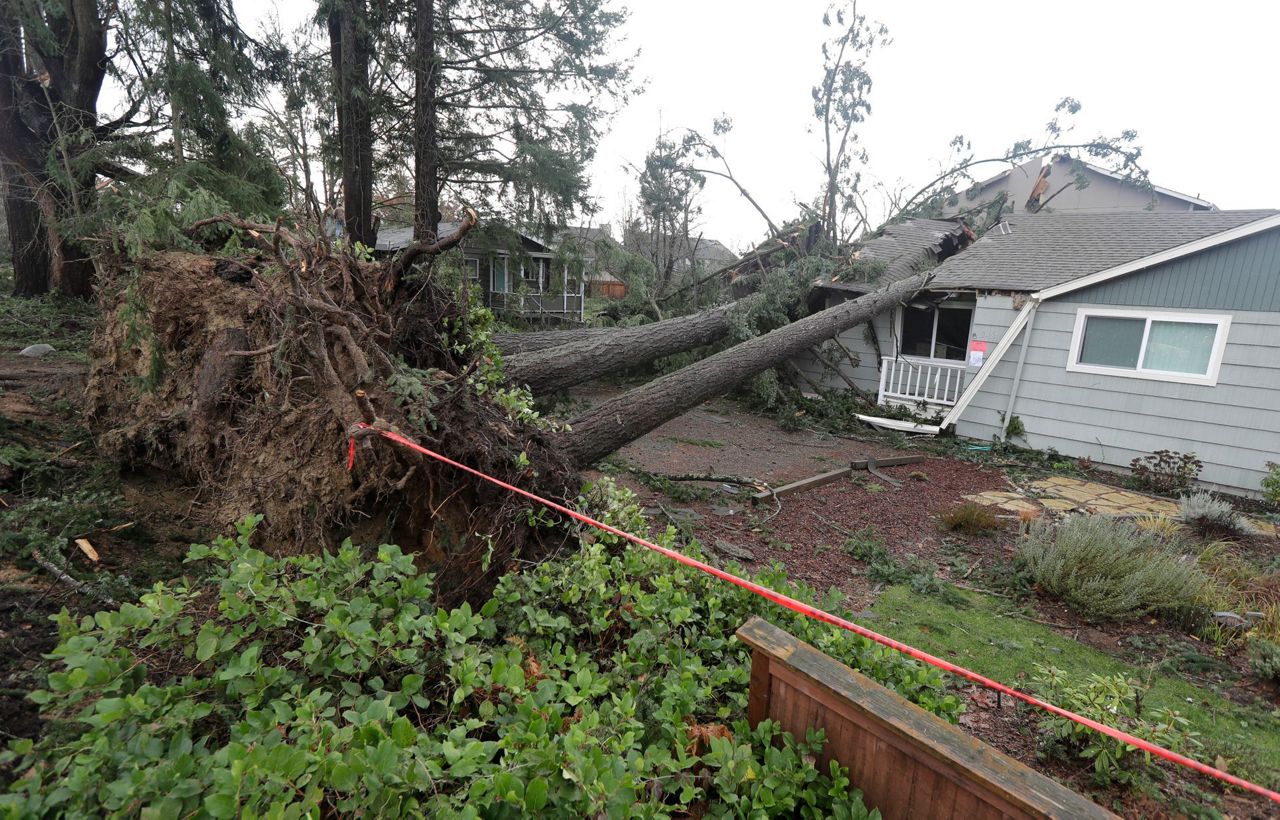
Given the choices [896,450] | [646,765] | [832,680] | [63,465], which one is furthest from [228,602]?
[896,450]

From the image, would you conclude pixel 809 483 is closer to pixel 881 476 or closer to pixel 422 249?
pixel 881 476

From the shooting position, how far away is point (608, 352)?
6.26 metres

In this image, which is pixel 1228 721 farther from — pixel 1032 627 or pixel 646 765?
pixel 646 765

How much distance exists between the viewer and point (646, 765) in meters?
1.57

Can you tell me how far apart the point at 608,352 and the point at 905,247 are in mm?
8919

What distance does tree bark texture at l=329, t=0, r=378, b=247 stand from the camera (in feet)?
29.1

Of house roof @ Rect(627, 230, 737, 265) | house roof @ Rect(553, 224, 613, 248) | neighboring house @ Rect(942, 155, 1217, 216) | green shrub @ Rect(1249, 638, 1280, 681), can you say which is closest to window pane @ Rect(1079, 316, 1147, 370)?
green shrub @ Rect(1249, 638, 1280, 681)

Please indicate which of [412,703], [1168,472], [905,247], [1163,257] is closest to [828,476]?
[1168,472]

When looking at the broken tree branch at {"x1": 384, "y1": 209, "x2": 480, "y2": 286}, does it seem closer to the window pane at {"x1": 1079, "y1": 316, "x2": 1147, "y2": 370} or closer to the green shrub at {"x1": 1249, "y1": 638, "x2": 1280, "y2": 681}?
→ the green shrub at {"x1": 1249, "y1": 638, "x2": 1280, "y2": 681}

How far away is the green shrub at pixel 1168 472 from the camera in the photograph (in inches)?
286

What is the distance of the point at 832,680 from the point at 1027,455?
8740mm

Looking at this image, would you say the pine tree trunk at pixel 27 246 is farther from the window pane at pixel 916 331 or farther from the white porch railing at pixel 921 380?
the window pane at pixel 916 331

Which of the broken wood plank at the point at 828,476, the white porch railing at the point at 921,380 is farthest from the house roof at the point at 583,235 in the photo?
the broken wood plank at the point at 828,476

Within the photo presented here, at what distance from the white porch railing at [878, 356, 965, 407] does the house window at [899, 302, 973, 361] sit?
1.86ft
